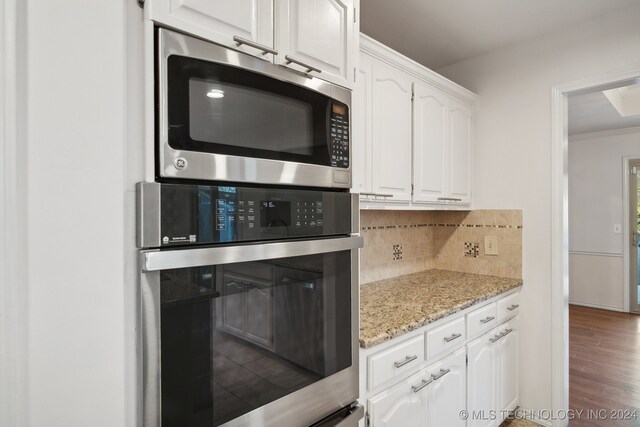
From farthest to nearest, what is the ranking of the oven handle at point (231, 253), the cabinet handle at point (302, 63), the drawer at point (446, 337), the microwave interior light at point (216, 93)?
the drawer at point (446, 337), the cabinet handle at point (302, 63), the microwave interior light at point (216, 93), the oven handle at point (231, 253)

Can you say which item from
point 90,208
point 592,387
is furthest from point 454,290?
point 90,208

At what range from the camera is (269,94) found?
949 millimetres

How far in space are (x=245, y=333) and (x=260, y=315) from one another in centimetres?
6

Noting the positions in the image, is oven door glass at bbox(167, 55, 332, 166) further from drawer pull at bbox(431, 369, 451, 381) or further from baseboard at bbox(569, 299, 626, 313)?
baseboard at bbox(569, 299, 626, 313)

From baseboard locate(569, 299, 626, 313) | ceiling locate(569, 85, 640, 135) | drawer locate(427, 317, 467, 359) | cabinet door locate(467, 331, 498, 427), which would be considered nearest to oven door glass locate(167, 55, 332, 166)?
drawer locate(427, 317, 467, 359)

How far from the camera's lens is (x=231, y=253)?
0.84 meters

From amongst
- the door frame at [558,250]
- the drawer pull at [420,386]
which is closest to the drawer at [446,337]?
the drawer pull at [420,386]

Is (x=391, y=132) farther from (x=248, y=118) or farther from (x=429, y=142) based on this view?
(x=248, y=118)

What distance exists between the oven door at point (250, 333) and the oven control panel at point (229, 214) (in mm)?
34

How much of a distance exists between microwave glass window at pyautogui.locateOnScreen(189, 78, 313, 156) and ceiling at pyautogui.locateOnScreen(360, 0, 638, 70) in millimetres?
1212

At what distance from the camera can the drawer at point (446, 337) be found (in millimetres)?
1565

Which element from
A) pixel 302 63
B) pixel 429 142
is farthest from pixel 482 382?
pixel 302 63

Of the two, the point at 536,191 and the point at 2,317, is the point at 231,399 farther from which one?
the point at 536,191

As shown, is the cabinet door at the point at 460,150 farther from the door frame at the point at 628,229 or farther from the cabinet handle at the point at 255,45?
the door frame at the point at 628,229
